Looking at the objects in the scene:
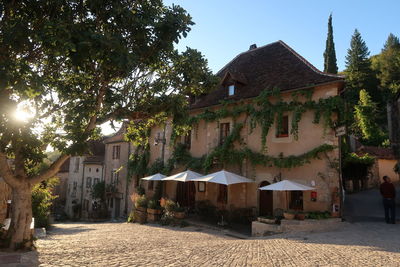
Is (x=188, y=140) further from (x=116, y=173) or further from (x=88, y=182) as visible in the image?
(x=88, y=182)

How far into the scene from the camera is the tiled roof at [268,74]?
1465 cm

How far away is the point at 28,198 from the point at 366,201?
18085 mm

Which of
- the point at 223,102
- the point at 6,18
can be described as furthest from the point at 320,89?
the point at 6,18

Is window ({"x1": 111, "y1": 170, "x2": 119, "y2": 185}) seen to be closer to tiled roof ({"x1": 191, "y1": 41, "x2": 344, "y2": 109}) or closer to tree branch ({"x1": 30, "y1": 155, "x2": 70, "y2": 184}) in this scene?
tiled roof ({"x1": 191, "y1": 41, "x2": 344, "y2": 109})

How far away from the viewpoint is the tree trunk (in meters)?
7.20

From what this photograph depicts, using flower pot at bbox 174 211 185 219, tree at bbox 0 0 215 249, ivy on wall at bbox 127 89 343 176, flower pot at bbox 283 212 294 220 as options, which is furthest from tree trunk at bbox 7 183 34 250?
flower pot at bbox 283 212 294 220

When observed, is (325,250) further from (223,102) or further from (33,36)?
(223,102)

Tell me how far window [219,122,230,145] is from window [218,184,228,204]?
102 inches

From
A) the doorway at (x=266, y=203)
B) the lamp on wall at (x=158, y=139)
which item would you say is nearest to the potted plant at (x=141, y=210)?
the lamp on wall at (x=158, y=139)

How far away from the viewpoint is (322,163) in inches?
527

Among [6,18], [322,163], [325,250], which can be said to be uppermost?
[6,18]

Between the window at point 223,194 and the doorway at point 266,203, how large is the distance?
2167 mm

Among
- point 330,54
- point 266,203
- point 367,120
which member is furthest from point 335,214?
point 330,54

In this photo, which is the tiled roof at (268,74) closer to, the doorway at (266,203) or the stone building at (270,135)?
the stone building at (270,135)
